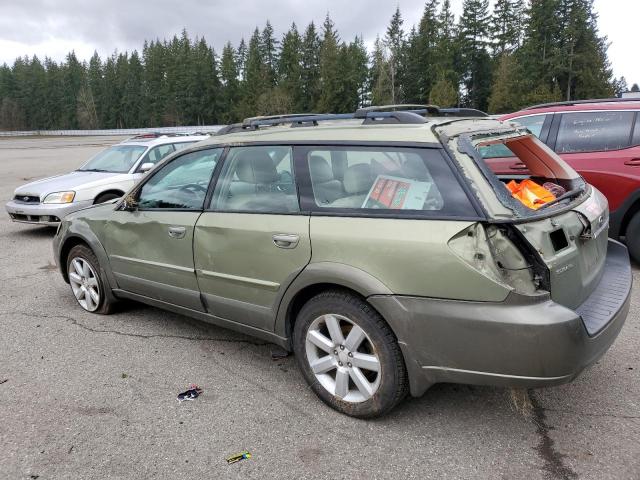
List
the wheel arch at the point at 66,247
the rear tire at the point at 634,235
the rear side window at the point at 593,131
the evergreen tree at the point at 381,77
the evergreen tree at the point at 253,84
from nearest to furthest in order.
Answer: the wheel arch at the point at 66,247 → the rear tire at the point at 634,235 → the rear side window at the point at 593,131 → the evergreen tree at the point at 381,77 → the evergreen tree at the point at 253,84

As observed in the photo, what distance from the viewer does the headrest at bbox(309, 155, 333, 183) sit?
3.14 m

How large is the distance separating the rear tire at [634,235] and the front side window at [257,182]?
436cm

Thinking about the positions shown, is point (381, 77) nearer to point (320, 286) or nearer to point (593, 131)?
point (593, 131)

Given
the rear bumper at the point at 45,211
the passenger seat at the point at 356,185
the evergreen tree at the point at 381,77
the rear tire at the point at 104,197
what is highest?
the evergreen tree at the point at 381,77

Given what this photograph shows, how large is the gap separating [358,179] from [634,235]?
165 inches

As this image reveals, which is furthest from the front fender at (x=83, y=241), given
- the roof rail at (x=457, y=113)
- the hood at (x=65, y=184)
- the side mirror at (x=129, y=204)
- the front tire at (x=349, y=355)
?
the hood at (x=65, y=184)

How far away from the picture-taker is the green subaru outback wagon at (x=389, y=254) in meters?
2.45

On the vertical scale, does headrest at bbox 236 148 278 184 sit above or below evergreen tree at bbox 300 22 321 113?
below

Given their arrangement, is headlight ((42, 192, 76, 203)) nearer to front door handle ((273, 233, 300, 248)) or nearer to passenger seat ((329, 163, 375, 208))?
front door handle ((273, 233, 300, 248))

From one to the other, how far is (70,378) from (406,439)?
2.34m

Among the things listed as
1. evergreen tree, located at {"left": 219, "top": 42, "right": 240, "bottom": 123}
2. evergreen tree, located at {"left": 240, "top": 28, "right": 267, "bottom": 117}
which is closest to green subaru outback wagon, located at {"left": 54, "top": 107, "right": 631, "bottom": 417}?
evergreen tree, located at {"left": 240, "top": 28, "right": 267, "bottom": 117}

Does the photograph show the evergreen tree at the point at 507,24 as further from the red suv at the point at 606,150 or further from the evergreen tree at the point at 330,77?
the red suv at the point at 606,150

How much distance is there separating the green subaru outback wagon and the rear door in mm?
2457

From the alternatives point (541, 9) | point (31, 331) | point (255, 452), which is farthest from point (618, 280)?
point (541, 9)
